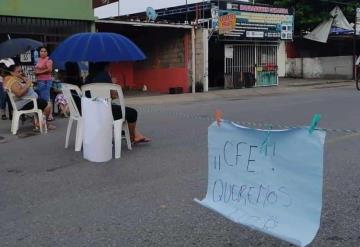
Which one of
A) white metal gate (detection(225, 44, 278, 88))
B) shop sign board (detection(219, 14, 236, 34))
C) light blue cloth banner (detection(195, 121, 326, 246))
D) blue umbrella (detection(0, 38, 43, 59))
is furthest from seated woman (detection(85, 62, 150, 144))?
white metal gate (detection(225, 44, 278, 88))

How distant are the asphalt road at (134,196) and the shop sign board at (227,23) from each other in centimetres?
1347

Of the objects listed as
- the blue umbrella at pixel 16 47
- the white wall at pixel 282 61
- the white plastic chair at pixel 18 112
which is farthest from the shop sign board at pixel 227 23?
the white plastic chair at pixel 18 112

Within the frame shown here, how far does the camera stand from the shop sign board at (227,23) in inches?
908

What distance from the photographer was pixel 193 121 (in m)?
12.0

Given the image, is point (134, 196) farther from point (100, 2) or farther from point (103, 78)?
point (100, 2)

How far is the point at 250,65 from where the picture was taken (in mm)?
25609

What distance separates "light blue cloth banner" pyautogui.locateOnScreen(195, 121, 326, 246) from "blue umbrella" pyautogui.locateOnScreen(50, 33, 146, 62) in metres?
4.24

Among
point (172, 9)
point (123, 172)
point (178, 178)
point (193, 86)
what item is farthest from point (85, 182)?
point (172, 9)

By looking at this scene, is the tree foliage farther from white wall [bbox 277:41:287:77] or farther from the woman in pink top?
the woman in pink top

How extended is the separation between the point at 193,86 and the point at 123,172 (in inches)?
640

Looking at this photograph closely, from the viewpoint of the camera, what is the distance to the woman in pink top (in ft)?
41.6

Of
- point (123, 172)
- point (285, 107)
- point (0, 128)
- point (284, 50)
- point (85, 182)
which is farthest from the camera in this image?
point (284, 50)

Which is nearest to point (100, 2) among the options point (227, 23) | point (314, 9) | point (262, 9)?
point (227, 23)

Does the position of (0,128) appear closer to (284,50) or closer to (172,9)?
(172,9)
